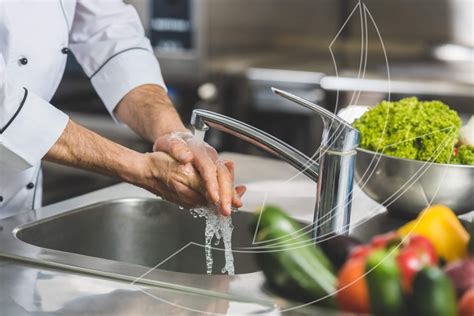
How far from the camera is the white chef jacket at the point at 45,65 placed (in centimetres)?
137

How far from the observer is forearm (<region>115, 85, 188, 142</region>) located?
5.65ft

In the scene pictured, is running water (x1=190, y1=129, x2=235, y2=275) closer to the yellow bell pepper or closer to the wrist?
the wrist

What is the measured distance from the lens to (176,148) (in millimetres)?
1362

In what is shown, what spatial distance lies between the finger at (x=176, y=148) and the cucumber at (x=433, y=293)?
58 centimetres

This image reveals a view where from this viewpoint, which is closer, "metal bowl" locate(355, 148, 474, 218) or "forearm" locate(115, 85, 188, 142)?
"metal bowl" locate(355, 148, 474, 218)

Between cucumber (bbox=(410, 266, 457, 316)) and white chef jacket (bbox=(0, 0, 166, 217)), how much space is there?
0.75 meters

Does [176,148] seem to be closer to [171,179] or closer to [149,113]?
[171,179]

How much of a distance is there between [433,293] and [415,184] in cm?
55

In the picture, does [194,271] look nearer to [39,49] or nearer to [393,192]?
[393,192]

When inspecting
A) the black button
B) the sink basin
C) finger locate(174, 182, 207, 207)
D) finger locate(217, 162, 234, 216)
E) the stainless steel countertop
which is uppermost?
the black button

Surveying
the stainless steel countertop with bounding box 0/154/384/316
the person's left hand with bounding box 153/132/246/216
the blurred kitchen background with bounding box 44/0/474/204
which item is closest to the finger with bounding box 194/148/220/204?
the person's left hand with bounding box 153/132/246/216

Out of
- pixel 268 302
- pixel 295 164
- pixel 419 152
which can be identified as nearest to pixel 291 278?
pixel 268 302

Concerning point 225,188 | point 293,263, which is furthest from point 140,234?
point 293,263

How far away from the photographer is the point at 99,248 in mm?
1565
